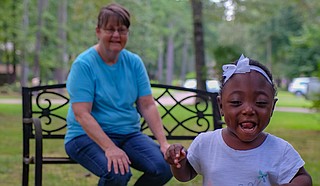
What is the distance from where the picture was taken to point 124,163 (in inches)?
Answer: 144

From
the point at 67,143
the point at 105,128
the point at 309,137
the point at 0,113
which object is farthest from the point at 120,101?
the point at 0,113

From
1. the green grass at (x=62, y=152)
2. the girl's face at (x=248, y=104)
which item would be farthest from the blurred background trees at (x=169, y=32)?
the girl's face at (x=248, y=104)

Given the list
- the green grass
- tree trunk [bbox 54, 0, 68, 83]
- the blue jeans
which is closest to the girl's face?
the blue jeans

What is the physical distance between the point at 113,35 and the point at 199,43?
57.5ft

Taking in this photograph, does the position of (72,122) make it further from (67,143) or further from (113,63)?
(113,63)

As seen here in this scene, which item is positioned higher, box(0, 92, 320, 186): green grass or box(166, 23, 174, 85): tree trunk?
box(0, 92, 320, 186): green grass

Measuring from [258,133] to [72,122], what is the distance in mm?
1968

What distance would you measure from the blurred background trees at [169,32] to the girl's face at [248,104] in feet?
23.1

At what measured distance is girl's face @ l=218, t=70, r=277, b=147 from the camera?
232 cm

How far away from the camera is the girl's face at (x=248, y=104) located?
91.5 inches

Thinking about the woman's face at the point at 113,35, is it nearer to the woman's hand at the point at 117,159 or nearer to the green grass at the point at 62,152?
the woman's hand at the point at 117,159

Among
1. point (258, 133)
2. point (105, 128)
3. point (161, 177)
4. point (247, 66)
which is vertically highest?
point (247, 66)

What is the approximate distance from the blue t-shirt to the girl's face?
1.70 meters

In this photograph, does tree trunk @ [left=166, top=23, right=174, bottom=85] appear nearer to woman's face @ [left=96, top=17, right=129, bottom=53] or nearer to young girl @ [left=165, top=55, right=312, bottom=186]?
woman's face @ [left=96, top=17, right=129, bottom=53]
